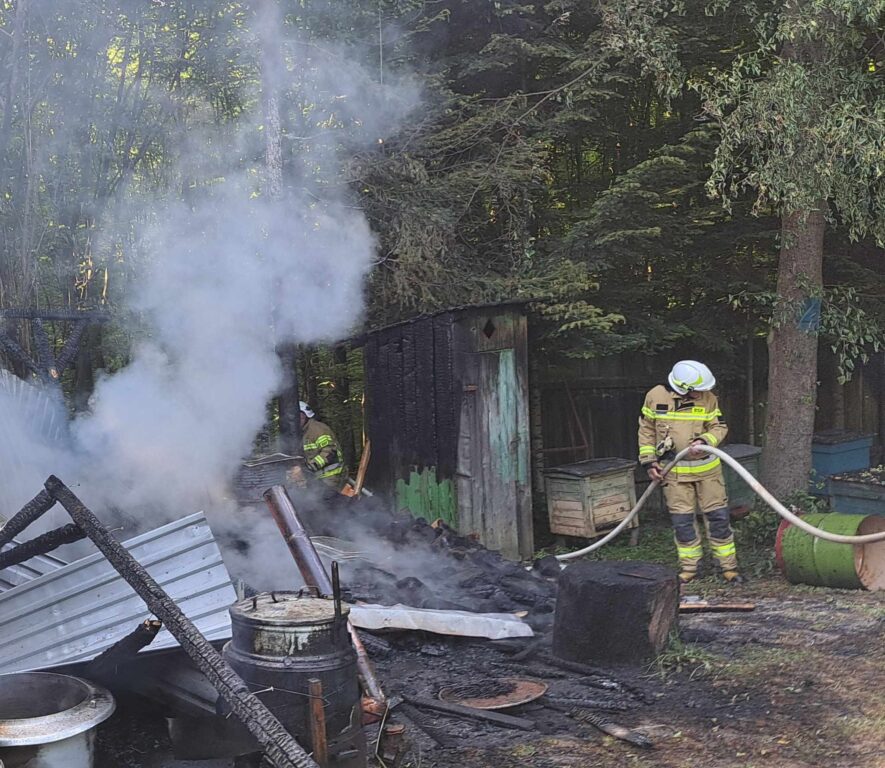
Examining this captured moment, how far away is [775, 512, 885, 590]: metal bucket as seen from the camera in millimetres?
7285

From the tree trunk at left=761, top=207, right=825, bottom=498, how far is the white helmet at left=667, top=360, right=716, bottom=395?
1.74 metres

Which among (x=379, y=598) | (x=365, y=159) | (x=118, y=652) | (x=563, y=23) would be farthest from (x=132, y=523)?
(x=563, y=23)

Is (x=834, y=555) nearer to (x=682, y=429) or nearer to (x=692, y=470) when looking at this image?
(x=692, y=470)

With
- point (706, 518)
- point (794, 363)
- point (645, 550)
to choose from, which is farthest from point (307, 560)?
point (794, 363)

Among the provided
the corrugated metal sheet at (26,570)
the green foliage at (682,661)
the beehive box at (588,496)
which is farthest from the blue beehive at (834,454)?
the corrugated metal sheet at (26,570)

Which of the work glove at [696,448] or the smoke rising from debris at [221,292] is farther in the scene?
the work glove at [696,448]

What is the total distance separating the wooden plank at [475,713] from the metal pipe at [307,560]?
28 centimetres

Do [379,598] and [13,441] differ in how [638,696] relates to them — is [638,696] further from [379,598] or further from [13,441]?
[13,441]

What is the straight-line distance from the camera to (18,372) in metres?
7.93

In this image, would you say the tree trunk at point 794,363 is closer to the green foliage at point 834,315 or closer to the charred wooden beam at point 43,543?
the green foliage at point 834,315

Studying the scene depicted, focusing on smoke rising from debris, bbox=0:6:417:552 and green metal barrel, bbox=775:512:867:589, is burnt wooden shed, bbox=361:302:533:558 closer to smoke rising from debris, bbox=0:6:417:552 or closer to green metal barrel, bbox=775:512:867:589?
smoke rising from debris, bbox=0:6:417:552

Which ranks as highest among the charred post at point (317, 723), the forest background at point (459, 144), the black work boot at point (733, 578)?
the forest background at point (459, 144)

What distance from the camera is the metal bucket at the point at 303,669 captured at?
3652 mm

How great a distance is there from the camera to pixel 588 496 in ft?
30.2
